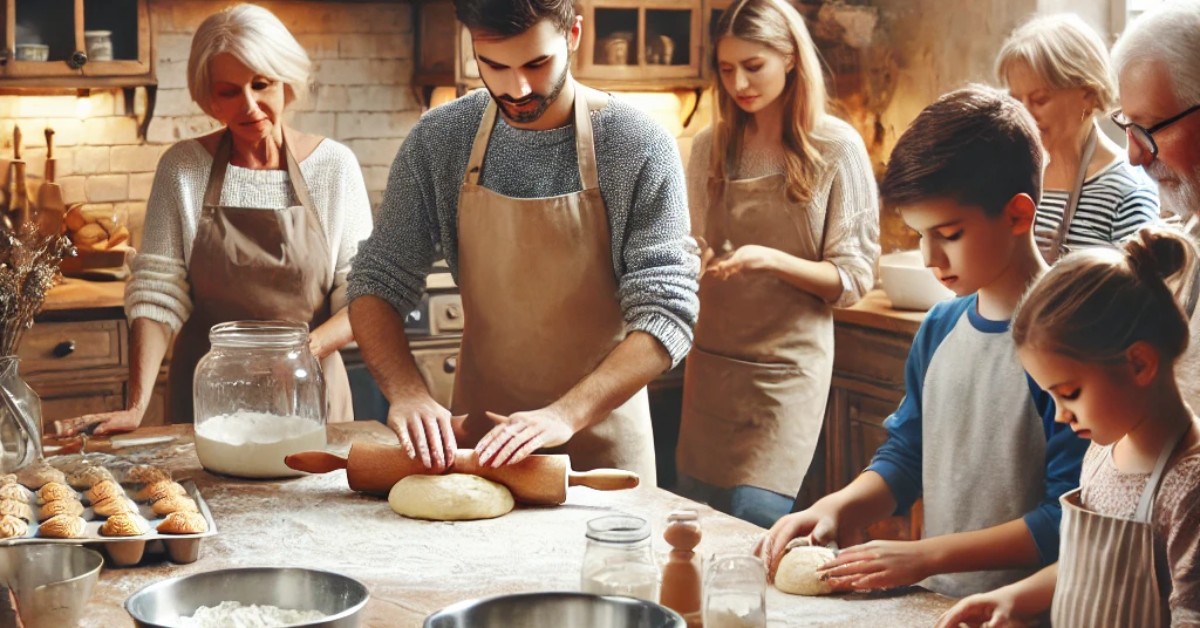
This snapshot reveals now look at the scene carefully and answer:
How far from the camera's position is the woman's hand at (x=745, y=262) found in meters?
3.11

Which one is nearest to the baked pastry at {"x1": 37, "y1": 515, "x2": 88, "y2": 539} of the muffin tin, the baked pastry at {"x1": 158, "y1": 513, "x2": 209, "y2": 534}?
the muffin tin

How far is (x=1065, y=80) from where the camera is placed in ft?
9.52

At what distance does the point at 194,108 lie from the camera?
4.91 meters

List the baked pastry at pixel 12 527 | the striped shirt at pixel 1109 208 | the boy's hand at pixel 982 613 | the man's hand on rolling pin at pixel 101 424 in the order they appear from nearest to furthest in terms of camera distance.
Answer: the boy's hand at pixel 982 613, the baked pastry at pixel 12 527, the man's hand on rolling pin at pixel 101 424, the striped shirt at pixel 1109 208

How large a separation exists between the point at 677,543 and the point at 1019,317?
1.62 ft

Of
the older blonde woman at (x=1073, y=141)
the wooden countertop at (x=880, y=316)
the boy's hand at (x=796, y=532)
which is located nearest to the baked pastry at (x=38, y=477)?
the boy's hand at (x=796, y=532)

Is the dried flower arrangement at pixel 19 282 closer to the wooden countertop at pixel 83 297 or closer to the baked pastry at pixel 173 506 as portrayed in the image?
the baked pastry at pixel 173 506

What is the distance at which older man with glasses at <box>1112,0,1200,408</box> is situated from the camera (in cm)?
160

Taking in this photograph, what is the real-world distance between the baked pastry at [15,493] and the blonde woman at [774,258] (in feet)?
5.79

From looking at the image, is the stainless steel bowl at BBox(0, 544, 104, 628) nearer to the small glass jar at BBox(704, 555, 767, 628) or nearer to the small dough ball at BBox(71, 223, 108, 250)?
the small glass jar at BBox(704, 555, 767, 628)

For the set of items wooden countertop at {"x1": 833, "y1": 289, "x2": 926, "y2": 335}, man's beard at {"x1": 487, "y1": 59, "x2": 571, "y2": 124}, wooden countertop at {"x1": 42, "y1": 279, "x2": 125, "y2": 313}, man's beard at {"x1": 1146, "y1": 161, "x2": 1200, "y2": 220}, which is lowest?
wooden countertop at {"x1": 42, "y1": 279, "x2": 125, "y2": 313}

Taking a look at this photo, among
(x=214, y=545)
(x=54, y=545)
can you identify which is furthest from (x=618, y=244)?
(x=54, y=545)

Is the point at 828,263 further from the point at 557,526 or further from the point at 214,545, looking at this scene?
the point at 214,545

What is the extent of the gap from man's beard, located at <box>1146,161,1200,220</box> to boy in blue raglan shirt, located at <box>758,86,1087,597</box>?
20 cm
